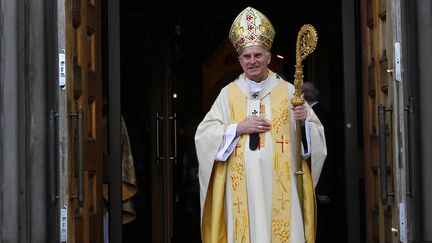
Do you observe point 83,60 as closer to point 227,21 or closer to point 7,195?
point 7,195

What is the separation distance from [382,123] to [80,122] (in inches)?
67.2

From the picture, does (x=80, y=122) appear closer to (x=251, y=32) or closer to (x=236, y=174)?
(x=236, y=174)

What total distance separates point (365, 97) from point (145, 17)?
390cm

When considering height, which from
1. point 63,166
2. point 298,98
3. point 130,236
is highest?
point 298,98

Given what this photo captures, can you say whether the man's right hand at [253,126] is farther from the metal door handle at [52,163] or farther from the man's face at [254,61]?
the metal door handle at [52,163]

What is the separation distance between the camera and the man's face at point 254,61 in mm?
5570

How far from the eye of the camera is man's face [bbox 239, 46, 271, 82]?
5.57 meters

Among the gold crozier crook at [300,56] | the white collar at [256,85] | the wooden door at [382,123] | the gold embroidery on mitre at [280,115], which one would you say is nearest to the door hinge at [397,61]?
the wooden door at [382,123]

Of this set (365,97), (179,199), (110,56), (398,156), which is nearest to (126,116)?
(179,199)

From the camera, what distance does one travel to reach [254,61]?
5.57m

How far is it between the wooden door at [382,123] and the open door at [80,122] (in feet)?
5.62

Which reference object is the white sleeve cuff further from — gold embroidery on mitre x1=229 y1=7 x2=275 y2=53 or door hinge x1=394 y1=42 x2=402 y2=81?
door hinge x1=394 y1=42 x2=402 y2=81

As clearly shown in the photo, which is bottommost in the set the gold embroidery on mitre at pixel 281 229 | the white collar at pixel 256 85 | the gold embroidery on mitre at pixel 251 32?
the gold embroidery on mitre at pixel 281 229

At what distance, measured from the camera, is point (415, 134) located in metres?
5.02
